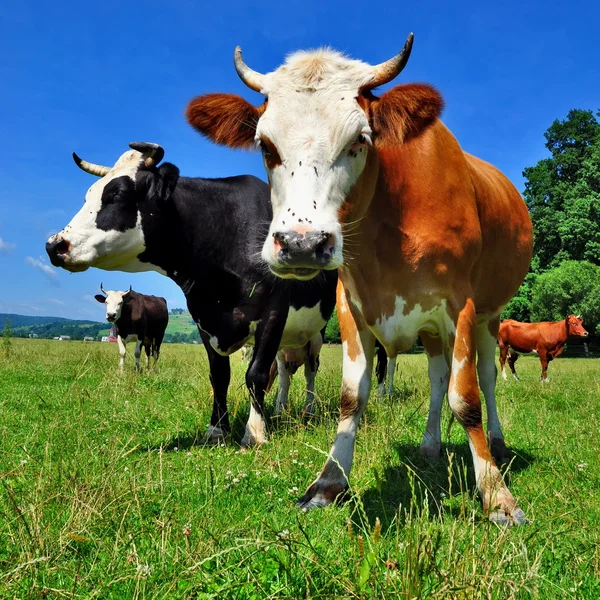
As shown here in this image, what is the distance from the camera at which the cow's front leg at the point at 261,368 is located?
5.54 meters

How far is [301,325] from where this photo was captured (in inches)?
267

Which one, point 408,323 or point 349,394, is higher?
point 408,323

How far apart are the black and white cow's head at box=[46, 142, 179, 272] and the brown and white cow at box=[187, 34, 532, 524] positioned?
2145 millimetres

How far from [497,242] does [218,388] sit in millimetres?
3288

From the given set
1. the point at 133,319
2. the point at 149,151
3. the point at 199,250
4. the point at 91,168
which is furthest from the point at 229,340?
the point at 133,319

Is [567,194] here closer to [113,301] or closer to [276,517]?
[113,301]

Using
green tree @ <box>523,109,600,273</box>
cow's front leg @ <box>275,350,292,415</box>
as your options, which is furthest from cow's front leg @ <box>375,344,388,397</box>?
green tree @ <box>523,109,600,273</box>

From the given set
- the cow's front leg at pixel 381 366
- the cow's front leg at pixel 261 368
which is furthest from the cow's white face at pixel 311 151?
the cow's front leg at pixel 381 366

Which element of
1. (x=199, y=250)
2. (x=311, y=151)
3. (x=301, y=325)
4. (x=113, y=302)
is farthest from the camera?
(x=113, y=302)

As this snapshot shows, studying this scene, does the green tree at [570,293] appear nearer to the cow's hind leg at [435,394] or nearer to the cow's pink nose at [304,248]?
the cow's hind leg at [435,394]

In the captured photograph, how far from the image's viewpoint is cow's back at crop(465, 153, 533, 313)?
4449mm

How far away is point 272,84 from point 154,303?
1859 centimetres

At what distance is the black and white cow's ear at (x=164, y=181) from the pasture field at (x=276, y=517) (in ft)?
7.96

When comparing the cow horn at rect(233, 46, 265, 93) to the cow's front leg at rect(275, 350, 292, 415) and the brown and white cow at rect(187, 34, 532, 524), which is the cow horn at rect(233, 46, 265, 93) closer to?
the brown and white cow at rect(187, 34, 532, 524)
